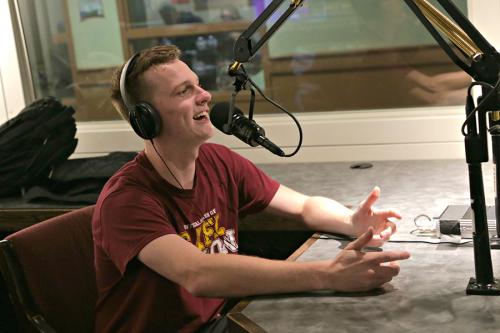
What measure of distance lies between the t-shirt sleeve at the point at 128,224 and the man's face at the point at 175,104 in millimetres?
A: 212

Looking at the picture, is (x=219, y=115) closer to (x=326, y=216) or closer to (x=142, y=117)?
(x=142, y=117)

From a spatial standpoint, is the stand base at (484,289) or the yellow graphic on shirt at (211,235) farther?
the yellow graphic on shirt at (211,235)

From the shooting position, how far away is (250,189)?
6.56ft

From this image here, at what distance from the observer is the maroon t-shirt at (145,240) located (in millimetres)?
1611

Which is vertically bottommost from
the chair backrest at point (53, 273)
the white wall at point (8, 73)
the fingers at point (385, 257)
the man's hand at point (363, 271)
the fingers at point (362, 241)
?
the chair backrest at point (53, 273)

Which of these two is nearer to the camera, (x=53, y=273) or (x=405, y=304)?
(x=405, y=304)

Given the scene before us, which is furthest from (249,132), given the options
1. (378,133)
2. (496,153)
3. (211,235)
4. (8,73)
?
(8,73)

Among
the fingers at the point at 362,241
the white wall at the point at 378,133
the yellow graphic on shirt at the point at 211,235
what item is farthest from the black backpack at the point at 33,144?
the fingers at the point at 362,241

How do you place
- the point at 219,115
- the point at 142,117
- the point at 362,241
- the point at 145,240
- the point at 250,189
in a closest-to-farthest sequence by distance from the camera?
the point at 362,241, the point at 145,240, the point at 142,117, the point at 219,115, the point at 250,189

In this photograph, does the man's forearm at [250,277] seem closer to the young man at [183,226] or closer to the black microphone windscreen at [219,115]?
the young man at [183,226]

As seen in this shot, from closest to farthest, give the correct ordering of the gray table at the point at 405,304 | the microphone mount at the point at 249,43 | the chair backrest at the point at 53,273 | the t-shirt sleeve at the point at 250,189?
the gray table at the point at 405,304 < the microphone mount at the point at 249,43 < the chair backrest at the point at 53,273 < the t-shirt sleeve at the point at 250,189

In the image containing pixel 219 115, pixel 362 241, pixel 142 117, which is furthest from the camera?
pixel 219 115

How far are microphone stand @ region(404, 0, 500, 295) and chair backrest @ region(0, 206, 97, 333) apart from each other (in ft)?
3.16

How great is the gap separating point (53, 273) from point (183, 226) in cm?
36
